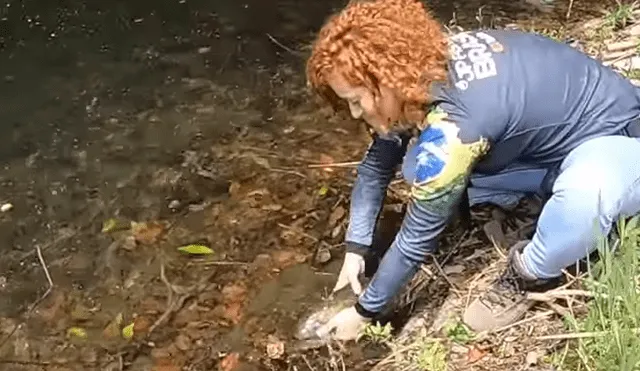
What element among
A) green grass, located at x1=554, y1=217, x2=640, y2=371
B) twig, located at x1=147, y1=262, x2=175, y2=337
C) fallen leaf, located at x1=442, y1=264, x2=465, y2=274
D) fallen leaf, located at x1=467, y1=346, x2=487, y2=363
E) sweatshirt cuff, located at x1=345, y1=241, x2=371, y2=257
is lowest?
twig, located at x1=147, y1=262, x2=175, y2=337

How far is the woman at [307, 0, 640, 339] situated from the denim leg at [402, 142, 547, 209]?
0.13 ft

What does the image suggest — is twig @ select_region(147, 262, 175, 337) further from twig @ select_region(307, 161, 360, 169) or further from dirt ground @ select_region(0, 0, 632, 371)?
twig @ select_region(307, 161, 360, 169)

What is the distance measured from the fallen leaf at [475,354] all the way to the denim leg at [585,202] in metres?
0.20

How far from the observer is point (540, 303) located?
248 cm

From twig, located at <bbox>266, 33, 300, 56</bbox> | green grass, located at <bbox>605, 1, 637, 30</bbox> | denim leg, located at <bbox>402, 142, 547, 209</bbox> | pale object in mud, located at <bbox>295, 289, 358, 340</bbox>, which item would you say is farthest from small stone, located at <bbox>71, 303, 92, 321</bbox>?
green grass, located at <bbox>605, 1, 637, 30</bbox>

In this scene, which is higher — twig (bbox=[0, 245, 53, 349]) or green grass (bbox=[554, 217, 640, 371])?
green grass (bbox=[554, 217, 640, 371])

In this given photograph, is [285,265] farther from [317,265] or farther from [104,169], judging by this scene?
[104,169]

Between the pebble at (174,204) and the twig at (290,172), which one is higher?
the twig at (290,172)

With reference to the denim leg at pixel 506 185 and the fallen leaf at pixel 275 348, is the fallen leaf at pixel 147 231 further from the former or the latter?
the denim leg at pixel 506 185

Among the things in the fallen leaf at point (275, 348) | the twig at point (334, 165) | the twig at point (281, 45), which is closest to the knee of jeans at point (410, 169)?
the fallen leaf at point (275, 348)

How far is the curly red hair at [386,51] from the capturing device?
220cm

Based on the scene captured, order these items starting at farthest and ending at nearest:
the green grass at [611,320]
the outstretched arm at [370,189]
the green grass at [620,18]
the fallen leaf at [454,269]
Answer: the green grass at [620,18] < the fallen leaf at [454,269] < the outstretched arm at [370,189] < the green grass at [611,320]

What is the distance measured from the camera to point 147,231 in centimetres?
318

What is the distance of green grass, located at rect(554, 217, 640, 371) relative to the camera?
2.12 metres
